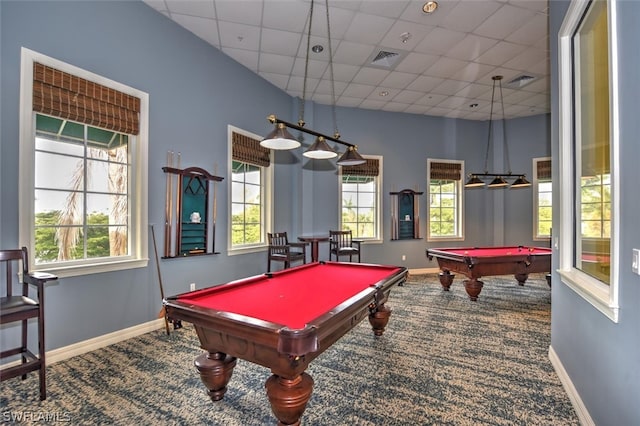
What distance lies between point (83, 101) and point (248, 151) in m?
2.24

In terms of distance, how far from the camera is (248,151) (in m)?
4.88

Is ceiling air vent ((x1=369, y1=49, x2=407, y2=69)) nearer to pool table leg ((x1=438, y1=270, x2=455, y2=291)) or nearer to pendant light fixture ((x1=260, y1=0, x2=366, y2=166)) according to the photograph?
pendant light fixture ((x1=260, y1=0, x2=366, y2=166))

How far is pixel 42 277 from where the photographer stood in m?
2.18

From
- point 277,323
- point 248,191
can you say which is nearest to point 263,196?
point 248,191

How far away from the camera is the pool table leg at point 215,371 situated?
2.07m

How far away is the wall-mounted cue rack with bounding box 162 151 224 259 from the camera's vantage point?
3.71 m

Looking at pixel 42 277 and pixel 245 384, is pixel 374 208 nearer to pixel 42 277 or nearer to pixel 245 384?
pixel 245 384

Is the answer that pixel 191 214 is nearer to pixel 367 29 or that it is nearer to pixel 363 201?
pixel 367 29

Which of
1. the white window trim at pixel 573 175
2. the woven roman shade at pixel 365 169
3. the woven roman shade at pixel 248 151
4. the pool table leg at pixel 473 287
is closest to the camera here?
the white window trim at pixel 573 175

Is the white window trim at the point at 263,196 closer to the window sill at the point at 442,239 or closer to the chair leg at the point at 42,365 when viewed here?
the chair leg at the point at 42,365

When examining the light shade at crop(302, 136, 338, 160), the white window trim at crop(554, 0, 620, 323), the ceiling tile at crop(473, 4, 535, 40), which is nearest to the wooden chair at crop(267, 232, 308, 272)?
the light shade at crop(302, 136, 338, 160)

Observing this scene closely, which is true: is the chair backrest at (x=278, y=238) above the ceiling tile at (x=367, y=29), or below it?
below

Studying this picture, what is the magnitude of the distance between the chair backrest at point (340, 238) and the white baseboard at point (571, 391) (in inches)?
143

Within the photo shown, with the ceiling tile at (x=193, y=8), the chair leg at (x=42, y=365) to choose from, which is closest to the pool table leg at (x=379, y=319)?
the chair leg at (x=42, y=365)
